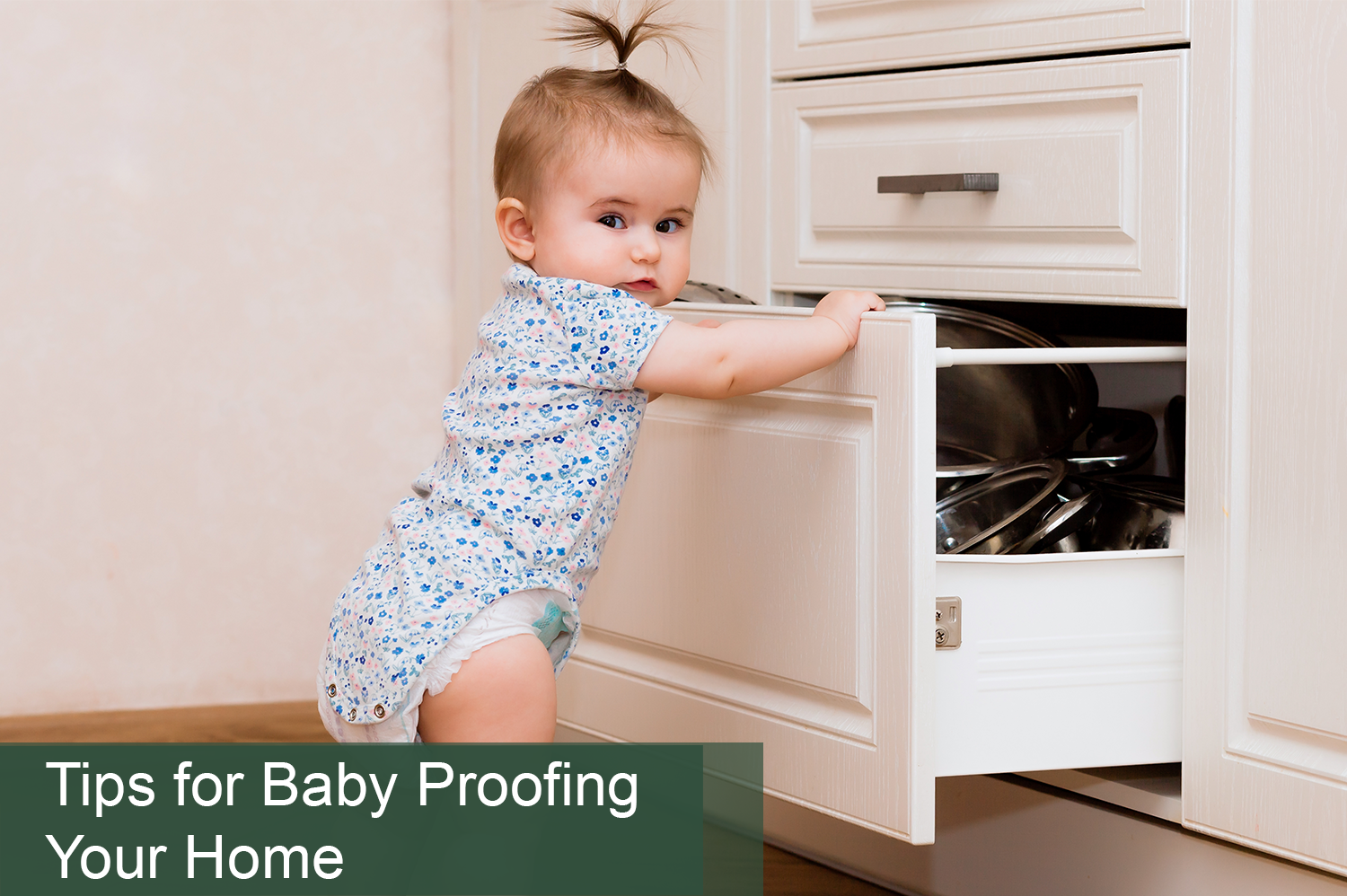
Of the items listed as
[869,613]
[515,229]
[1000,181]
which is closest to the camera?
[869,613]

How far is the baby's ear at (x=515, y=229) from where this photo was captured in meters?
0.99

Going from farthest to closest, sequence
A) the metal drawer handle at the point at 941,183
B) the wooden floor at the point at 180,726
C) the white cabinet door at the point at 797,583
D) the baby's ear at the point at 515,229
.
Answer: the wooden floor at the point at 180,726 < the metal drawer handle at the point at 941,183 < the baby's ear at the point at 515,229 < the white cabinet door at the point at 797,583

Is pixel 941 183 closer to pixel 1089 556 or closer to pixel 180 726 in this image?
pixel 1089 556

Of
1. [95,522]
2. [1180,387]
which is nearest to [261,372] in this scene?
[95,522]

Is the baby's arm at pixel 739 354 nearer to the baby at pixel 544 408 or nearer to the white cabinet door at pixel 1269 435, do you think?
the baby at pixel 544 408

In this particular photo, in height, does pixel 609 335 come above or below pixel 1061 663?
above

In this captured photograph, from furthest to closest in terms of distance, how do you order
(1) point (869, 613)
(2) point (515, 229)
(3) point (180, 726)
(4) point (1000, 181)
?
(3) point (180, 726), (4) point (1000, 181), (2) point (515, 229), (1) point (869, 613)

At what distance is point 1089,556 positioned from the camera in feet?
3.12

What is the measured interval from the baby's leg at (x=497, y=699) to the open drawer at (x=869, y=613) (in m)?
0.17

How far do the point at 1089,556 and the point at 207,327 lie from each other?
124cm

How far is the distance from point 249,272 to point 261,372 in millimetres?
130

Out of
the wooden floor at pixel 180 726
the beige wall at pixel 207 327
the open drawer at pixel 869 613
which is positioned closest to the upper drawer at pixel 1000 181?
the open drawer at pixel 869 613

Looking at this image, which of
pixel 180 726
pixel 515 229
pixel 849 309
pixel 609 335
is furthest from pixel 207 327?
pixel 849 309

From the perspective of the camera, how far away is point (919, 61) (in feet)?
3.87
